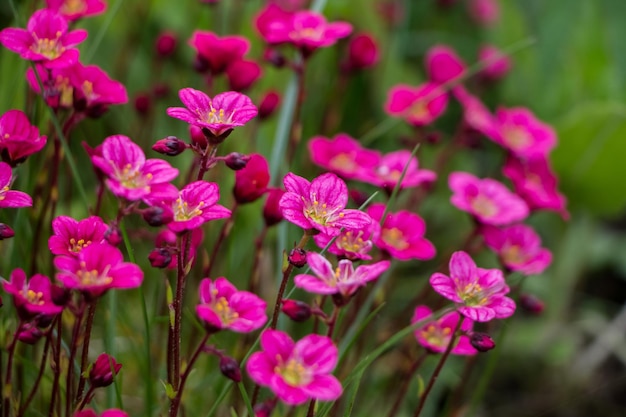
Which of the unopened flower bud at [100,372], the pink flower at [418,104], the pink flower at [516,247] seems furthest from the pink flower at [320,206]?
the pink flower at [418,104]

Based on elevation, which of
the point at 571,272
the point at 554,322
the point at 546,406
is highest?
the point at 571,272

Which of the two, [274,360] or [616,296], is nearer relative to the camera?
[274,360]

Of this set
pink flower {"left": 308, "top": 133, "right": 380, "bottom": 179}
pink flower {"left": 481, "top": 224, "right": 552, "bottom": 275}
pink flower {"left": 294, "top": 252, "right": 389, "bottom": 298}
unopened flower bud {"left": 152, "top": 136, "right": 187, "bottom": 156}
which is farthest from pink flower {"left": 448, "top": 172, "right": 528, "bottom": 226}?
unopened flower bud {"left": 152, "top": 136, "right": 187, "bottom": 156}

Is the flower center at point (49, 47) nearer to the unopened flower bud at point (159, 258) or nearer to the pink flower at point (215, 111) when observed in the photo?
the pink flower at point (215, 111)

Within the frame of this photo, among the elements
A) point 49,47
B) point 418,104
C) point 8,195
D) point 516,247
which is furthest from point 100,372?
point 418,104

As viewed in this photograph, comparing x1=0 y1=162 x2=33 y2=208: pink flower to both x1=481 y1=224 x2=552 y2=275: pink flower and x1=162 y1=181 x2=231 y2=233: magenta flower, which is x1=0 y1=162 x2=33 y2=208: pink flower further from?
x1=481 y1=224 x2=552 y2=275: pink flower

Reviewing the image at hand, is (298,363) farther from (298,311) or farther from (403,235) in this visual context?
(403,235)

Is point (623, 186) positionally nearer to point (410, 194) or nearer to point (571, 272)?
point (571, 272)

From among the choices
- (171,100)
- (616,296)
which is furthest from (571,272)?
(171,100)
